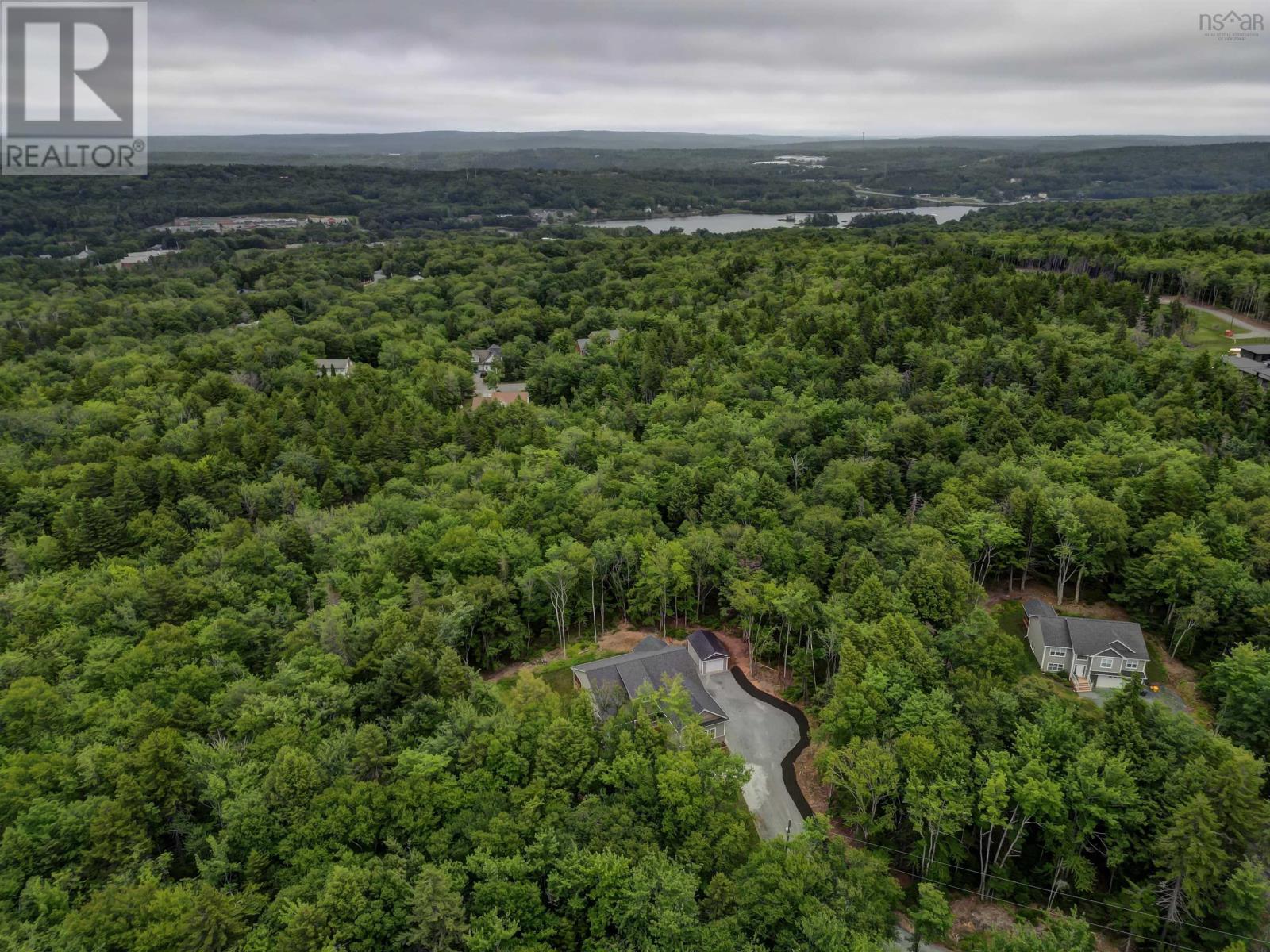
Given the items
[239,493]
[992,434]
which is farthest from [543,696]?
[992,434]

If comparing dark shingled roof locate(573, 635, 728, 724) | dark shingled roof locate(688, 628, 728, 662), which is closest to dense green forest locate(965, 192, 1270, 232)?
dark shingled roof locate(688, 628, 728, 662)

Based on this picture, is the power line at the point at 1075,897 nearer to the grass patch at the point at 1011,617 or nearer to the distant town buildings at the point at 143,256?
the grass patch at the point at 1011,617

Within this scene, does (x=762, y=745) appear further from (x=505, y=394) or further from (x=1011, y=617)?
(x=505, y=394)

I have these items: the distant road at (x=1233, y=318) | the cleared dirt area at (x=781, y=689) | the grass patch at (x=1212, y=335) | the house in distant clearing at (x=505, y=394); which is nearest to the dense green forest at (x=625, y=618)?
the cleared dirt area at (x=781, y=689)

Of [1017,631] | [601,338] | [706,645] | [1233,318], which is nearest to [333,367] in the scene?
[601,338]

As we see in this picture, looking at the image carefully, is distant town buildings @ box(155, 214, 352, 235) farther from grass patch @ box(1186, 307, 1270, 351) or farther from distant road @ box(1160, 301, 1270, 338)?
grass patch @ box(1186, 307, 1270, 351)
